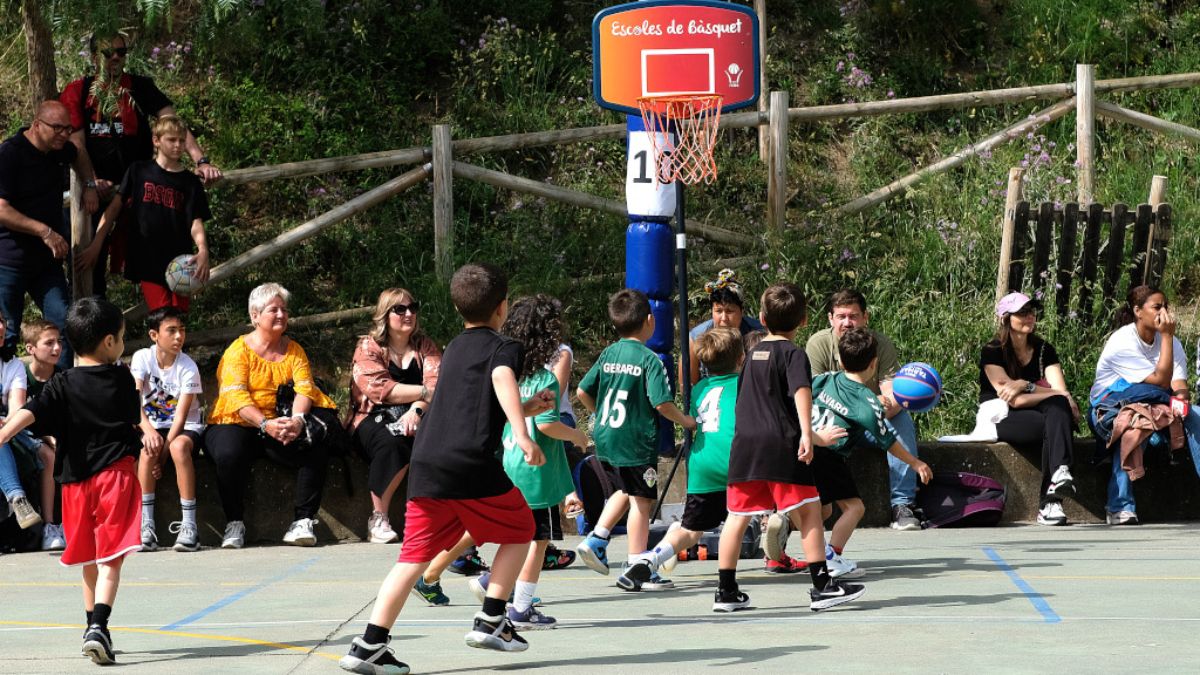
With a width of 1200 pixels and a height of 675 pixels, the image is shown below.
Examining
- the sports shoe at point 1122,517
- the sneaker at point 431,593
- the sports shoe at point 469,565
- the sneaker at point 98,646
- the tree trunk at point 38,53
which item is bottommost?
the sports shoe at point 1122,517

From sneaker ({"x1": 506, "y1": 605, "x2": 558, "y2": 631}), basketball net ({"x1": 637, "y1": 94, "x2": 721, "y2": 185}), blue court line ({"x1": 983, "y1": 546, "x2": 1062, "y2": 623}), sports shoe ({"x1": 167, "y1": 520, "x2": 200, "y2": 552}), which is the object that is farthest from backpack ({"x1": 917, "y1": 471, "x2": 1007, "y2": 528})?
sports shoe ({"x1": 167, "y1": 520, "x2": 200, "y2": 552})

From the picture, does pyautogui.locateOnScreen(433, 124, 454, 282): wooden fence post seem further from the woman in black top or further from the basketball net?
the woman in black top

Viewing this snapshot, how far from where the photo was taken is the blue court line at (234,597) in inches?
294

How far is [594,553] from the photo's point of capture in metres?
7.98

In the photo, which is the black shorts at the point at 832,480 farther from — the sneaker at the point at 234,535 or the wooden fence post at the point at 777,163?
the wooden fence post at the point at 777,163

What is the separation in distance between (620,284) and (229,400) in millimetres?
4514

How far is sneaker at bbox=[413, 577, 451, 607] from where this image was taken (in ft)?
25.1

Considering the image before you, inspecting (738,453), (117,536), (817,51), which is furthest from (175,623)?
(817,51)

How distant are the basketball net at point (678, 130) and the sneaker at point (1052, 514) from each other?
9.76 feet

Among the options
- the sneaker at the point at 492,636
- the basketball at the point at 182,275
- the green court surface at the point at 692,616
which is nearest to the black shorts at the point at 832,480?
the green court surface at the point at 692,616

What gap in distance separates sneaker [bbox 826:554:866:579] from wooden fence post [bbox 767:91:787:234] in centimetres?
552

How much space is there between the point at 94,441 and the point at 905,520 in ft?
17.7

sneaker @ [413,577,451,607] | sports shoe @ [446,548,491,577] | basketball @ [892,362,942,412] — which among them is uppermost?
basketball @ [892,362,942,412]

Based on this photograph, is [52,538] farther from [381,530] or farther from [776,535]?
[776,535]
